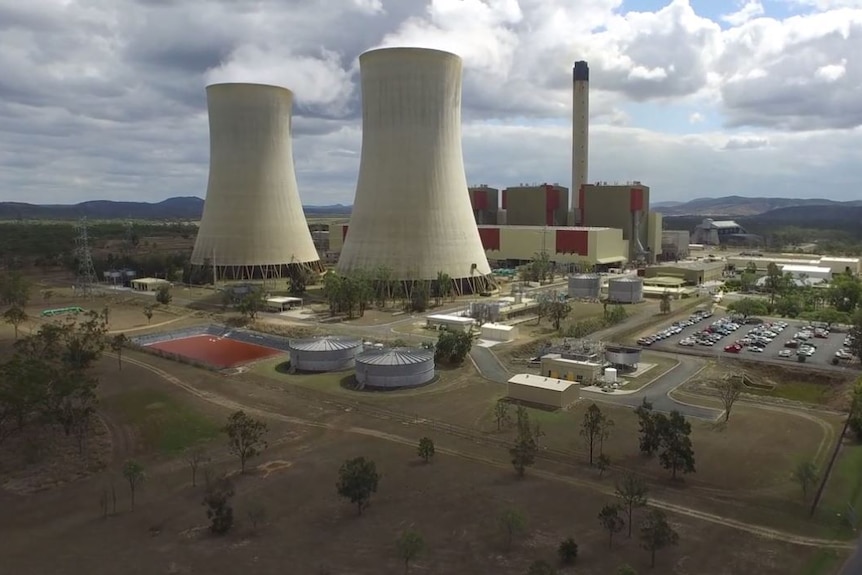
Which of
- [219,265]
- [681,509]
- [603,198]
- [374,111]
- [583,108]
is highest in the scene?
[583,108]

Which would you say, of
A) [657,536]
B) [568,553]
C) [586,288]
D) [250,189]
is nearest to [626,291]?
[586,288]

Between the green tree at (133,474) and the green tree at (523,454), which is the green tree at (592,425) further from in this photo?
the green tree at (133,474)

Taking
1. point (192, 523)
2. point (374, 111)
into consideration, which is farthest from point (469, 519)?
point (374, 111)

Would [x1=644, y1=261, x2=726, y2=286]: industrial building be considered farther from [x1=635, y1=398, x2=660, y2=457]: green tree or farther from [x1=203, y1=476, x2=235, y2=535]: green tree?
[x1=203, y1=476, x2=235, y2=535]: green tree

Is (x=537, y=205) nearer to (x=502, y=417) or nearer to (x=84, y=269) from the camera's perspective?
(x=84, y=269)

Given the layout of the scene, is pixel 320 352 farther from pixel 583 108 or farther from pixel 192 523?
pixel 583 108

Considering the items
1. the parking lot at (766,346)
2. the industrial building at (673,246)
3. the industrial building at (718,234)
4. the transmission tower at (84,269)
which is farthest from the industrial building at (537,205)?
the industrial building at (718,234)
